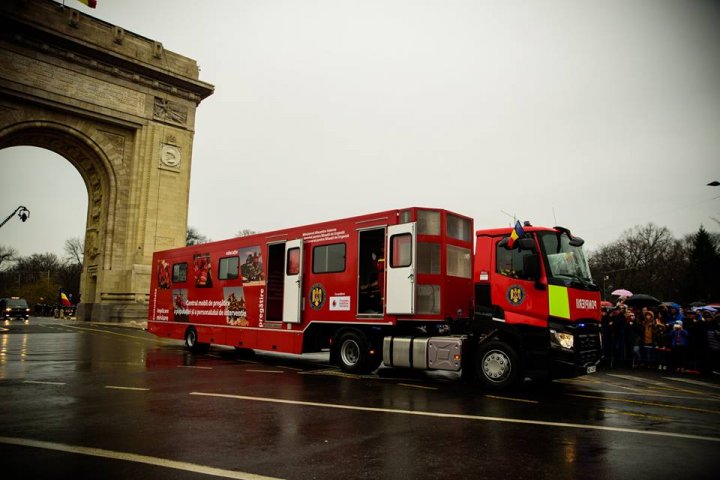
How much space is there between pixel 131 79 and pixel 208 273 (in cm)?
2495

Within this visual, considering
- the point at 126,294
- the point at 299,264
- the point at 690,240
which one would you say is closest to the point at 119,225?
the point at 126,294

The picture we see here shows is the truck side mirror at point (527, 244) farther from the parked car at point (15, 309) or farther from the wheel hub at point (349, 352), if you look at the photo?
the parked car at point (15, 309)

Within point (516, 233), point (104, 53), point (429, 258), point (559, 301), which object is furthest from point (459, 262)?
point (104, 53)

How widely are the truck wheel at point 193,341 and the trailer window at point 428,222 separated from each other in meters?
10.3

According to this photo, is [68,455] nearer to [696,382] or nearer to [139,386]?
[139,386]

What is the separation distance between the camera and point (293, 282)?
1330cm

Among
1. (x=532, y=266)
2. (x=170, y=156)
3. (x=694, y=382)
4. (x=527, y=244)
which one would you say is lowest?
(x=694, y=382)

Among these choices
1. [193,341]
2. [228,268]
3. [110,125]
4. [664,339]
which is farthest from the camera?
[110,125]

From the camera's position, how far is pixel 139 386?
9281mm

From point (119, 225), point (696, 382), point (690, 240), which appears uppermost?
point (690, 240)

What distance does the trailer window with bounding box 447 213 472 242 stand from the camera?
438 inches

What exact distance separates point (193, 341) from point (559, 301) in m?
13.0

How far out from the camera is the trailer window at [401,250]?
10.6 metres

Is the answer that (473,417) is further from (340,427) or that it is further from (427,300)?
(427,300)
